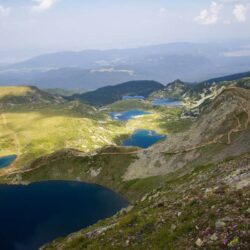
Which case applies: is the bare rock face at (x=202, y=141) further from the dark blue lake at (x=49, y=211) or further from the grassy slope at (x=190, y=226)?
the grassy slope at (x=190, y=226)

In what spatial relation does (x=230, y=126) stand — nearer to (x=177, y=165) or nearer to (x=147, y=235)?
(x=177, y=165)

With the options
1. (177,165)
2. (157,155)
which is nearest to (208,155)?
(177,165)

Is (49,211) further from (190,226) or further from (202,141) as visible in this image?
(190,226)

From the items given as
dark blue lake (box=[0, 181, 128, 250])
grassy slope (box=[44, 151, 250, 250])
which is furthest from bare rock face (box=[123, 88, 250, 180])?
grassy slope (box=[44, 151, 250, 250])

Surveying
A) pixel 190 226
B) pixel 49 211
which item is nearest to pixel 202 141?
pixel 49 211

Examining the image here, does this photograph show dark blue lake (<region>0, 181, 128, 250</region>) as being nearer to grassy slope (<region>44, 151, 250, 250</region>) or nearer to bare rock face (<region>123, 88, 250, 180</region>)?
bare rock face (<region>123, 88, 250, 180</region>)

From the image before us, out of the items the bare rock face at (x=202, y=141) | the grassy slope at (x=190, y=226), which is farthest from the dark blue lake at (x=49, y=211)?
the grassy slope at (x=190, y=226)
